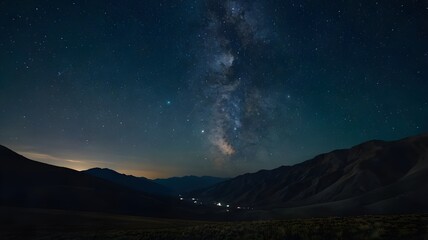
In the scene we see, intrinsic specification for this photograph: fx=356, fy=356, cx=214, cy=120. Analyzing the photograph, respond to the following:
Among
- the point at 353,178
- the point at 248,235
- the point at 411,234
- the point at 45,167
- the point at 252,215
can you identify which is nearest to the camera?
the point at 411,234

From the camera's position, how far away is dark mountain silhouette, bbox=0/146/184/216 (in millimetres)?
113137

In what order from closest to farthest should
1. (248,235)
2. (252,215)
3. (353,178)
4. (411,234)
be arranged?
(411,234), (248,235), (252,215), (353,178)

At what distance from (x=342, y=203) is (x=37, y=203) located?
4079 inches

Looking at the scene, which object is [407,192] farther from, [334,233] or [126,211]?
[334,233]

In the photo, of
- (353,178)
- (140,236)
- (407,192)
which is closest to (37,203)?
(140,236)

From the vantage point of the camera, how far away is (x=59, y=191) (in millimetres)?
122438

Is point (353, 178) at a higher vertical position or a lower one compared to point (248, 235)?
higher

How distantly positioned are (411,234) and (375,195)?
411 ft

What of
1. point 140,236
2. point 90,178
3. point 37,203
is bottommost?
point 140,236

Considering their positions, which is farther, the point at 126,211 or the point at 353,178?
the point at 353,178

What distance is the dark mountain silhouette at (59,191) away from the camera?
113137 mm

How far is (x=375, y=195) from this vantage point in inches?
A: 5305

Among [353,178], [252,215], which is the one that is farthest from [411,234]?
[353,178]

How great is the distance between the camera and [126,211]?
11994 cm
